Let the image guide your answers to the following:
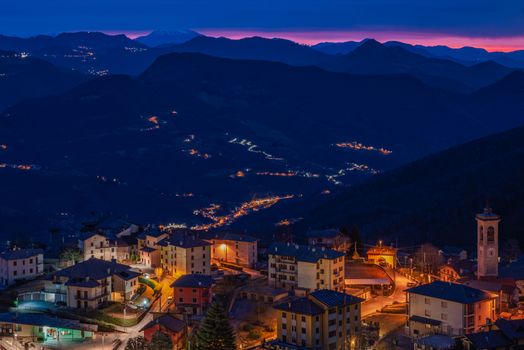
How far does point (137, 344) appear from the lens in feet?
131

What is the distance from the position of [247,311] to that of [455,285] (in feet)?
37.3

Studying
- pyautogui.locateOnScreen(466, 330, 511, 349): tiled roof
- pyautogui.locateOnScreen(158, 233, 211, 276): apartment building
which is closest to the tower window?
pyautogui.locateOnScreen(466, 330, 511, 349): tiled roof

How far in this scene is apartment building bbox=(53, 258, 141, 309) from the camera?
160 feet

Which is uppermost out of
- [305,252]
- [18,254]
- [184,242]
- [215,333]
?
[184,242]

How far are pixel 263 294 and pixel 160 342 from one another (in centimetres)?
1056

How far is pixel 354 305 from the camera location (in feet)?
140

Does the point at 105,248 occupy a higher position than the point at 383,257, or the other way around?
the point at 105,248

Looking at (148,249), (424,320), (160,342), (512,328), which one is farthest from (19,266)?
(512,328)

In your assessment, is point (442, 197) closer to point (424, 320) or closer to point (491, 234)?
point (491, 234)

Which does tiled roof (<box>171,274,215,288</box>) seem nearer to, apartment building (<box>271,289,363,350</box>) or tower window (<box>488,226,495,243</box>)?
apartment building (<box>271,289,363,350</box>)

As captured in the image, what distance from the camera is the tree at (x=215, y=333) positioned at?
37844mm

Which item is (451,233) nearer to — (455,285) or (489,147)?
(455,285)

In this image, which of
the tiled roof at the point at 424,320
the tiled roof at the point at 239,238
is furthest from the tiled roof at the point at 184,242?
the tiled roof at the point at 424,320

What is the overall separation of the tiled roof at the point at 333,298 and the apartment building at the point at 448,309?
3.06m
